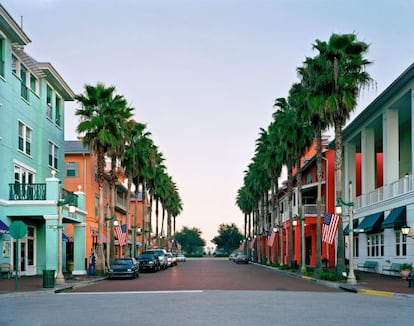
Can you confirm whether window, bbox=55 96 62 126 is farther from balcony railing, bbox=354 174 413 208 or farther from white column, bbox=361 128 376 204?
balcony railing, bbox=354 174 413 208

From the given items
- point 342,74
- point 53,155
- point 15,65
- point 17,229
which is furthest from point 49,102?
point 342,74

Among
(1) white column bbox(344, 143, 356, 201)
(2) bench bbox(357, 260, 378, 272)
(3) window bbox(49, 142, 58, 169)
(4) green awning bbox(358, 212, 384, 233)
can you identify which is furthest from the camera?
(1) white column bbox(344, 143, 356, 201)

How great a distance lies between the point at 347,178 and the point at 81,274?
2435 cm

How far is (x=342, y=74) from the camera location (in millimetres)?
34969

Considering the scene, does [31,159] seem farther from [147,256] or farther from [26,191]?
[147,256]

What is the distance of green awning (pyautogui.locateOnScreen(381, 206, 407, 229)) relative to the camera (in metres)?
36.9

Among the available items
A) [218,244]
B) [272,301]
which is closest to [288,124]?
[272,301]

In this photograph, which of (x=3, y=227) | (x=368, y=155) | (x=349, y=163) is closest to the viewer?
(x=3, y=227)

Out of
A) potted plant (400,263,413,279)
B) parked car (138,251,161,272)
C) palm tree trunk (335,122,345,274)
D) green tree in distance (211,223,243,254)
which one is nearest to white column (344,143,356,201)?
parked car (138,251,161,272)

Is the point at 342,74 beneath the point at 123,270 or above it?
above

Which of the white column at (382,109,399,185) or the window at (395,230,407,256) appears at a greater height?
the white column at (382,109,399,185)

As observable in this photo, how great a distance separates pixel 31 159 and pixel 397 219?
2301 cm

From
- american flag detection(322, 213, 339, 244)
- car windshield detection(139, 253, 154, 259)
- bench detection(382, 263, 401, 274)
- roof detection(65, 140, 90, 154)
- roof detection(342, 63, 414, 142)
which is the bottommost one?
car windshield detection(139, 253, 154, 259)

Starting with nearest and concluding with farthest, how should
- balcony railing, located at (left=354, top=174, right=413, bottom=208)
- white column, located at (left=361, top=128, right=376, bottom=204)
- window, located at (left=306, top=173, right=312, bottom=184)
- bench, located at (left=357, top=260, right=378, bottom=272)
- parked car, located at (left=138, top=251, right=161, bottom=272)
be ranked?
balcony railing, located at (left=354, top=174, right=413, bottom=208) → bench, located at (left=357, top=260, right=378, bottom=272) → white column, located at (left=361, top=128, right=376, bottom=204) → parked car, located at (left=138, top=251, right=161, bottom=272) → window, located at (left=306, top=173, right=312, bottom=184)
